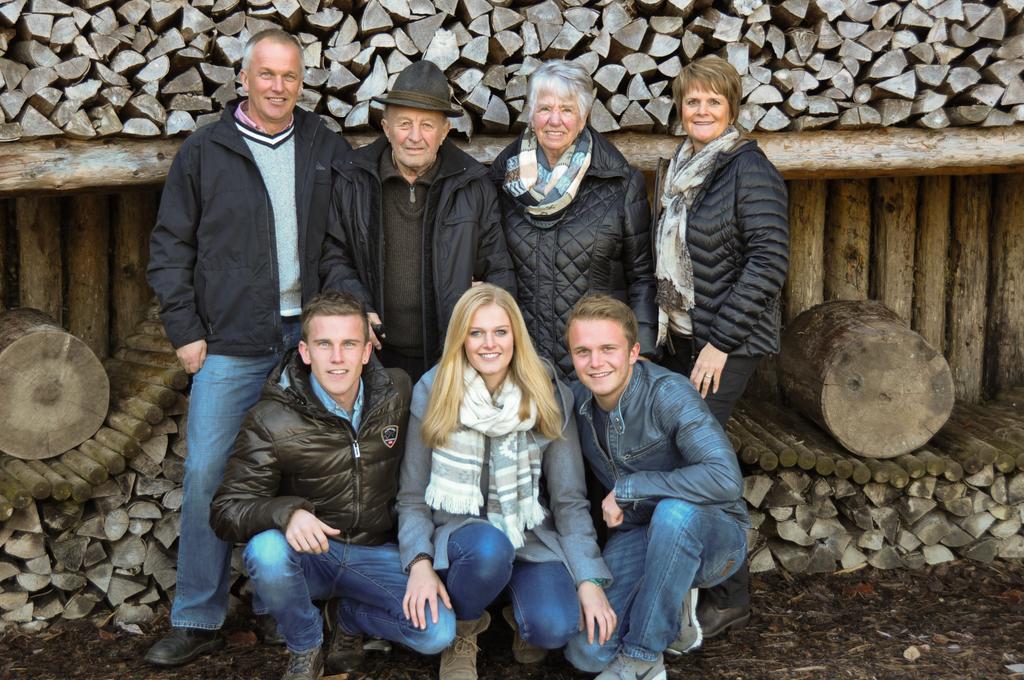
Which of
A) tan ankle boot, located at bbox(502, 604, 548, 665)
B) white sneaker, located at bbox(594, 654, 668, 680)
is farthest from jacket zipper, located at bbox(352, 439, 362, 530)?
white sneaker, located at bbox(594, 654, 668, 680)

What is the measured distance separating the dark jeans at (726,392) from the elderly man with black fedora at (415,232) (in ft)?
2.52

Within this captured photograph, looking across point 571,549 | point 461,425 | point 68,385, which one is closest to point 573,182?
point 461,425

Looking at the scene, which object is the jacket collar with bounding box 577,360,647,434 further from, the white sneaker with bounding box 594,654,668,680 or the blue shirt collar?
the blue shirt collar

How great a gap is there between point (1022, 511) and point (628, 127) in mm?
2717

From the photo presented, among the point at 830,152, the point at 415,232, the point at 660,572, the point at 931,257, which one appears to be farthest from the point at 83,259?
the point at 931,257

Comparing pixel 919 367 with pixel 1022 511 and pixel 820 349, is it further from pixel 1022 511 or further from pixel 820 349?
pixel 1022 511

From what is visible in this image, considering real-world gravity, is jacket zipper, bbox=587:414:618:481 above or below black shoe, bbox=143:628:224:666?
above

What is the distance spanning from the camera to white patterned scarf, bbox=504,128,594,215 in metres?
4.19

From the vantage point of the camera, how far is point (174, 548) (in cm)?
481

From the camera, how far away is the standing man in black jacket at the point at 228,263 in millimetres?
4129

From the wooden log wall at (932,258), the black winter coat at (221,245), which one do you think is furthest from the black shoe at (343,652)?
the wooden log wall at (932,258)

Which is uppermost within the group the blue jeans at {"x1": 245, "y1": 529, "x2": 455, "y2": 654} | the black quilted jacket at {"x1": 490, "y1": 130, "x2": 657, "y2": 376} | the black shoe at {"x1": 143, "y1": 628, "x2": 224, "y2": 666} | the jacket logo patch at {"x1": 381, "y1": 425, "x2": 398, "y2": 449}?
the black quilted jacket at {"x1": 490, "y1": 130, "x2": 657, "y2": 376}

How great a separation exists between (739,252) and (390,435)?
151 cm

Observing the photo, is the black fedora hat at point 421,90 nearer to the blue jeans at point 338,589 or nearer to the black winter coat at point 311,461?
the black winter coat at point 311,461
